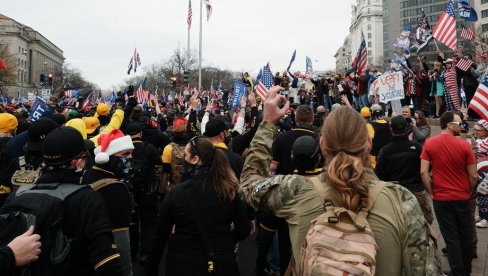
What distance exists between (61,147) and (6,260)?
773mm

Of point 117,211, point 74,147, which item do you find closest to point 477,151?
point 117,211

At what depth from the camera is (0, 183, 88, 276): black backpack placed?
2.32m

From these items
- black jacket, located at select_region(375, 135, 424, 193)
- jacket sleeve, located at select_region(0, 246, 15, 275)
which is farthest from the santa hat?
black jacket, located at select_region(375, 135, 424, 193)

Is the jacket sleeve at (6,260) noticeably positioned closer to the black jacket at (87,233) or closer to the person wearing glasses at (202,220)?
the black jacket at (87,233)

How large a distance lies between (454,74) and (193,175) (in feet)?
40.7

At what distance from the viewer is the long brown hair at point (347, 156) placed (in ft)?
6.15

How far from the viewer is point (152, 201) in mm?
6602

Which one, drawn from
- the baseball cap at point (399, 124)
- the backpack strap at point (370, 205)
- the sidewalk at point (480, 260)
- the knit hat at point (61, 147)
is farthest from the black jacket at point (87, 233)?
the sidewalk at point (480, 260)

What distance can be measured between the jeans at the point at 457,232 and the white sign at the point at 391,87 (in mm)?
5539

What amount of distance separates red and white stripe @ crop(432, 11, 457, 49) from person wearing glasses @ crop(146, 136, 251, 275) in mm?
11378

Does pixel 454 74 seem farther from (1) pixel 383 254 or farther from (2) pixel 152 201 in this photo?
(1) pixel 383 254

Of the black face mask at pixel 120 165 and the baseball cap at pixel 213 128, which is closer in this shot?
the black face mask at pixel 120 165

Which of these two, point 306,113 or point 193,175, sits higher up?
point 306,113

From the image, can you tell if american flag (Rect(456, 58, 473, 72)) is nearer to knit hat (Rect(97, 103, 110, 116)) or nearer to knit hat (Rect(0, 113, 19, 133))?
knit hat (Rect(97, 103, 110, 116))
